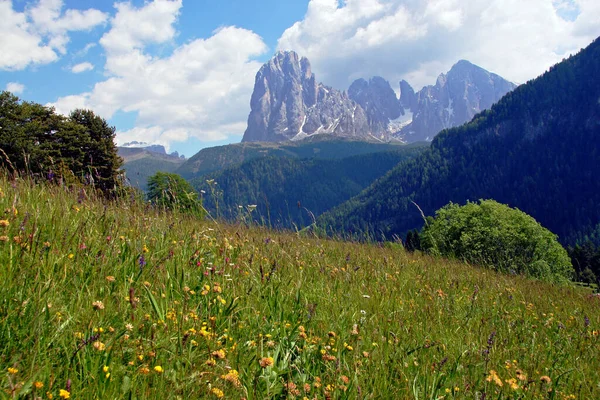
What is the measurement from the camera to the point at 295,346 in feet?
9.43

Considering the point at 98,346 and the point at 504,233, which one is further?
the point at 504,233

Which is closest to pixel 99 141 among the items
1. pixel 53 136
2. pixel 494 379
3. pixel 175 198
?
pixel 53 136

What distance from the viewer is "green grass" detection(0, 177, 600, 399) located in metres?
1.99

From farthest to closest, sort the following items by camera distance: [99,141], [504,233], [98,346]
Result: 1. [504,233]
2. [99,141]
3. [98,346]

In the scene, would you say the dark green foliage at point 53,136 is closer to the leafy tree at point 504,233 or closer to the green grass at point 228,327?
the green grass at point 228,327

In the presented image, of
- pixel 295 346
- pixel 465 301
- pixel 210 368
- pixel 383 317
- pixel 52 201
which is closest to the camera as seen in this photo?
pixel 210 368

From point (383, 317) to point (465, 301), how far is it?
224 cm

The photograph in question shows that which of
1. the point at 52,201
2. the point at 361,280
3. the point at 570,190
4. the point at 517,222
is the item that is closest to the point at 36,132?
the point at 52,201

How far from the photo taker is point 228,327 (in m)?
2.83

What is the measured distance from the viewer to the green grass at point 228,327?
6.53 feet

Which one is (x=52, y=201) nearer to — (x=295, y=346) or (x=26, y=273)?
(x=26, y=273)

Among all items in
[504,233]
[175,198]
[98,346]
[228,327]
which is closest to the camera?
[98,346]

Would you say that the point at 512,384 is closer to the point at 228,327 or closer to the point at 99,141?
the point at 228,327

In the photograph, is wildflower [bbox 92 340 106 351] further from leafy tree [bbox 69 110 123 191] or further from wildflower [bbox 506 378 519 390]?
leafy tree [bbox 69 110 123 191]
